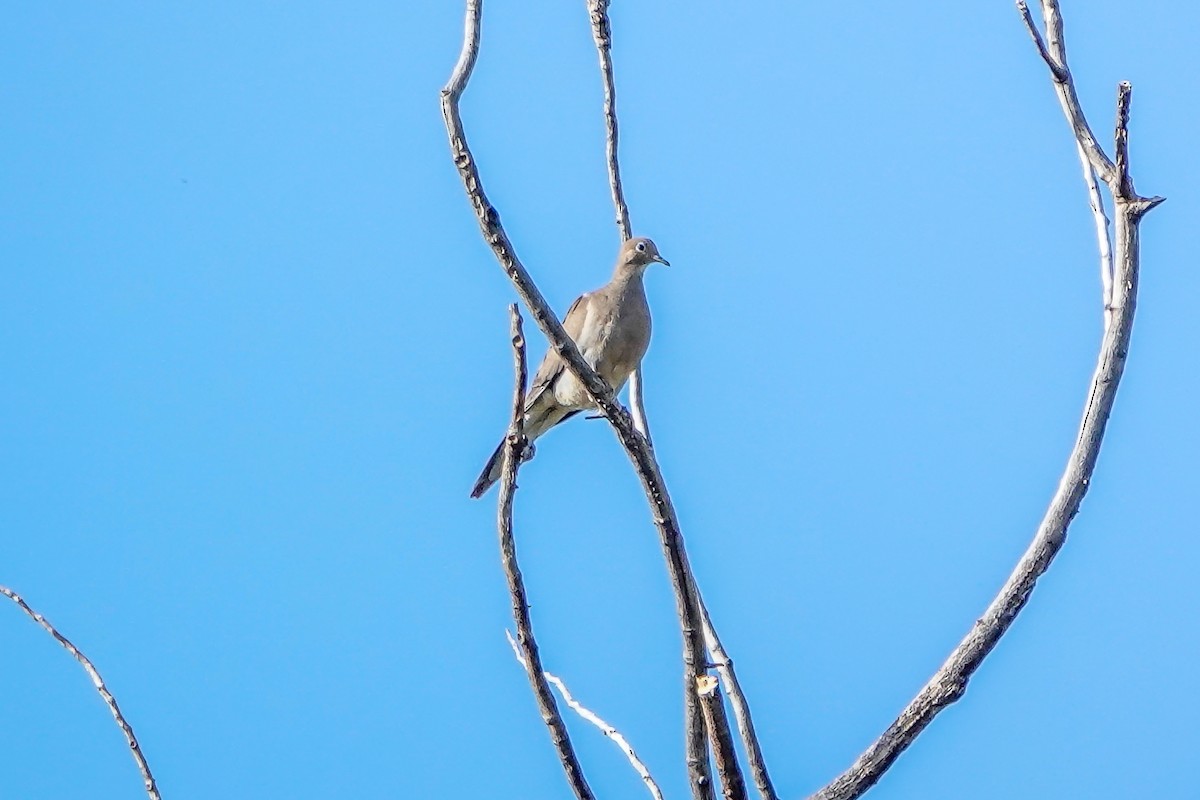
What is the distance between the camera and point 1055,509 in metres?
3.73

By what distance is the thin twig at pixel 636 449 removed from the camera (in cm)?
383

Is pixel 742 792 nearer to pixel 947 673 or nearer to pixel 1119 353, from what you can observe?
pixel 947 673

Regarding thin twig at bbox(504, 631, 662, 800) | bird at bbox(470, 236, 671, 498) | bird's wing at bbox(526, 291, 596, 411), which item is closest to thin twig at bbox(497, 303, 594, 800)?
thin twig at bbox(504, 631, 662, 800)

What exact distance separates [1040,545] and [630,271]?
5076 mm

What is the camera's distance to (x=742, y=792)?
3834mm

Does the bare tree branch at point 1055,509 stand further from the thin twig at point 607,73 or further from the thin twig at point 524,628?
the thin twig at point 607,73

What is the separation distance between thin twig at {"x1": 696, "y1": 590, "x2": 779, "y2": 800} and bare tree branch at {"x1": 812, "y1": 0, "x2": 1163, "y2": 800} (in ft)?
1.26

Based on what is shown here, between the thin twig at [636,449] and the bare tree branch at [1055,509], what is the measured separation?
0.42 meters

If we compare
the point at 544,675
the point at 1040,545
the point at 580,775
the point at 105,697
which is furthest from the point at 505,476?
the point at 1040,545

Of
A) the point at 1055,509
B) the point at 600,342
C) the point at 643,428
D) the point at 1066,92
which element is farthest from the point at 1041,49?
the point at 600,342

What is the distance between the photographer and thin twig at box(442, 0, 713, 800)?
3832 mm

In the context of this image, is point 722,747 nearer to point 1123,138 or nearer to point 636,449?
point 636,449

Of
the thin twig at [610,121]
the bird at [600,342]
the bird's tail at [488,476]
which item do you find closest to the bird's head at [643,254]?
the bird at [600,342]

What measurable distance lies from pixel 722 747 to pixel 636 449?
38.2 inches
